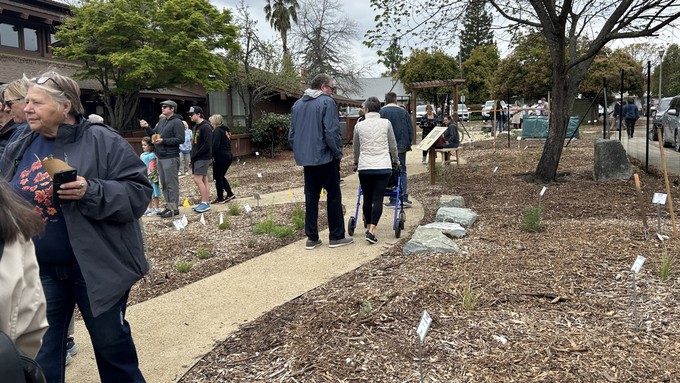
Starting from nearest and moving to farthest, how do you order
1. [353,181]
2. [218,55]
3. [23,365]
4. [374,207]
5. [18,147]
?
1. [23,365]
2. [18,147]
3. [374,207]
4. [353,181]
5. [218,55]

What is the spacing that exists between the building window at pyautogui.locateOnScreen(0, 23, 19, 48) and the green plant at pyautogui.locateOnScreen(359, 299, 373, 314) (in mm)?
21024

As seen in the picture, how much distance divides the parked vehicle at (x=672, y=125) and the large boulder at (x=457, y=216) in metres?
12.6

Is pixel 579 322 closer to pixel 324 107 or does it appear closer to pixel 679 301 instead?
pixel 679 301

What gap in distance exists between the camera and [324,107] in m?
5.77

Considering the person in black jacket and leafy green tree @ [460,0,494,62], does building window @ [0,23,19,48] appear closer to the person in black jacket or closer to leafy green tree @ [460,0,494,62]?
the person in black jacket

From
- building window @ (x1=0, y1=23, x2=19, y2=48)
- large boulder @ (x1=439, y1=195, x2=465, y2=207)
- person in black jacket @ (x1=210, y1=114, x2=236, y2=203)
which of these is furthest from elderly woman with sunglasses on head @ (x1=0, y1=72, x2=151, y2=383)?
building window @ (x1=0, y1=23, x2=19, y2=48)

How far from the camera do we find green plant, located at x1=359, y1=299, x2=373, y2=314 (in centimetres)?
396

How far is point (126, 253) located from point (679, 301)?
151 inches

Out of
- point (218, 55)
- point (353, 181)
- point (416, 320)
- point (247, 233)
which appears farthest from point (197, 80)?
point (416, 320)

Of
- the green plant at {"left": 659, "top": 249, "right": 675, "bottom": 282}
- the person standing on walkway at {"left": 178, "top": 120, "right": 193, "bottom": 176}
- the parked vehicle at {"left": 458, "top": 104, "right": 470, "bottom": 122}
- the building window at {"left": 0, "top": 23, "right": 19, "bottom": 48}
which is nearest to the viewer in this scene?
the green plant at {"left": 659, "top": 249, "right": 675, "bottom": 282}

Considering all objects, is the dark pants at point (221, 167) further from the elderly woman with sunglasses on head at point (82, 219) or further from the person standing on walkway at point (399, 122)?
the elderly woman with sunglasses on head at point (82, 219)

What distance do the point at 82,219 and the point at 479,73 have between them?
52.5m

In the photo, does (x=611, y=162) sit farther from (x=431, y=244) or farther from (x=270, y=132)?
(x=270, y=132)

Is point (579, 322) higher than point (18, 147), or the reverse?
point (18, 147)
